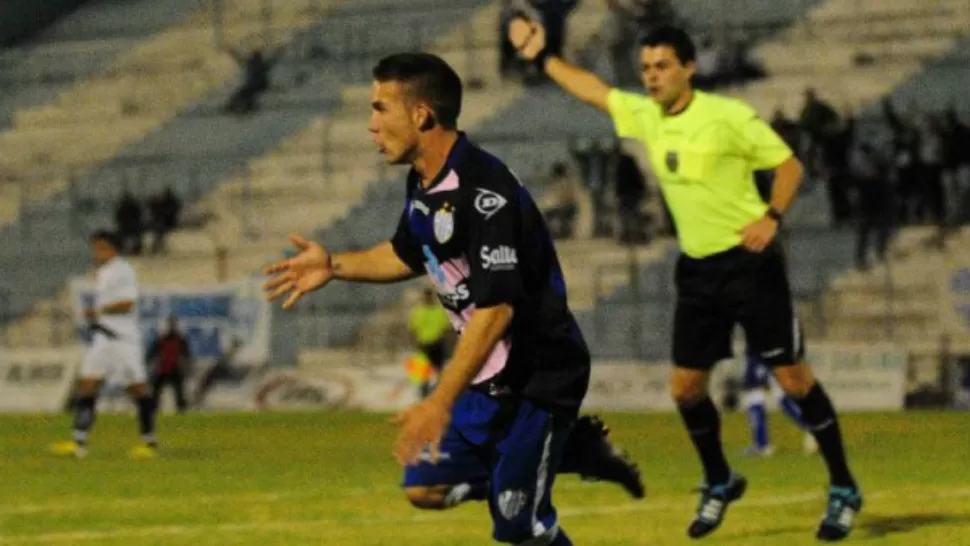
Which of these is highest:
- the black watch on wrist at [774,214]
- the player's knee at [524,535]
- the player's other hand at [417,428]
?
the black watch on wrist at [774,214]

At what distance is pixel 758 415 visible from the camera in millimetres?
20266

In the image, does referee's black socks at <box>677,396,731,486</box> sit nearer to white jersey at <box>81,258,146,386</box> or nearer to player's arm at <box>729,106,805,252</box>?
player's arm at <box>729,106,805,252</box>

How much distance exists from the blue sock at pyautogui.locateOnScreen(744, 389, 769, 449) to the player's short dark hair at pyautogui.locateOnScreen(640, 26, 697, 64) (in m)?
9.13

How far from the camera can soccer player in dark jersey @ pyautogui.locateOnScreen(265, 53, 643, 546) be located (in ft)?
23.2

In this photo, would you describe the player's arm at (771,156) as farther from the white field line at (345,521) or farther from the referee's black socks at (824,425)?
the white field line at (345,521)

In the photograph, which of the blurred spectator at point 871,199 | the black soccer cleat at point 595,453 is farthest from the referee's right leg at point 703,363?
the blurred spectator at point 871,199

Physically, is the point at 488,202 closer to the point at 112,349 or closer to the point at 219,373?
the point at 112,349

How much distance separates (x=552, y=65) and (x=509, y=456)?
144 inches

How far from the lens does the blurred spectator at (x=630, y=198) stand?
117 ft

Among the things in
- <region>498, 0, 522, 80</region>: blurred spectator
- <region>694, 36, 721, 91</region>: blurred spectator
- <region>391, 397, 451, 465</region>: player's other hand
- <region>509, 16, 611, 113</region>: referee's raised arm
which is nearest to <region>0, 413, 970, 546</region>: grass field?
<region>509, 16, 611, 113</region>: referee's raised arm

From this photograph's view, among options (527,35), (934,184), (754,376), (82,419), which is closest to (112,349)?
(82,419)

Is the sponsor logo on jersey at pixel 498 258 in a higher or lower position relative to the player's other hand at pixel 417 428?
higher

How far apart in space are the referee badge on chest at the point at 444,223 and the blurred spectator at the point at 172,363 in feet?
90.5

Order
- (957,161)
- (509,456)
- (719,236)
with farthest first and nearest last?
(957,161) < (719,236) < (509,456)
